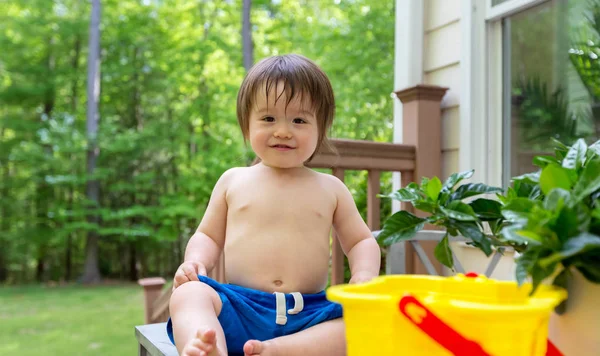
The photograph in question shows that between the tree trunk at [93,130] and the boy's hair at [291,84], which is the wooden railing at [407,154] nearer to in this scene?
the boy's hair at [291,84]

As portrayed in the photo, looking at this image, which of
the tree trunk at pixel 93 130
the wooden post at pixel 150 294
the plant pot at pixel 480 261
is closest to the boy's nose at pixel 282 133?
the plant pot at pixel 480 261

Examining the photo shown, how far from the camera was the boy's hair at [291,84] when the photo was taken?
1.16 meters

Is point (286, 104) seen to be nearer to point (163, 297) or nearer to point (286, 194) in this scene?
point (286, 194)

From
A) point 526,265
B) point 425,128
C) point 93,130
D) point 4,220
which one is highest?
point 93,130

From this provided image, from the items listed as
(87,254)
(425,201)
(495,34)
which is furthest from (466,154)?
(87,254)

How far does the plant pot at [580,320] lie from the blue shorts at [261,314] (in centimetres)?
56

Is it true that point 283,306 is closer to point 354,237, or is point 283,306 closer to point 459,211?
point 354,237

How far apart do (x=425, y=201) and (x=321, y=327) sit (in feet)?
1.34

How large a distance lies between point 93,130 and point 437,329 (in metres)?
10.1

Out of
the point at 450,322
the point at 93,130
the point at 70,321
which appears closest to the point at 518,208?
the point at 450,322

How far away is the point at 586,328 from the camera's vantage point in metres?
0.56

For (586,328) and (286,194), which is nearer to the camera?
(586,328)

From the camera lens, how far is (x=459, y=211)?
735mm

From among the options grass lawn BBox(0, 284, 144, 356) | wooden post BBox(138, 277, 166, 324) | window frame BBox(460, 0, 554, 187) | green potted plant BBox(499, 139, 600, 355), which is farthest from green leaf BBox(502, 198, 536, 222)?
grass lawn BBox(0, 284, 144, 356)
